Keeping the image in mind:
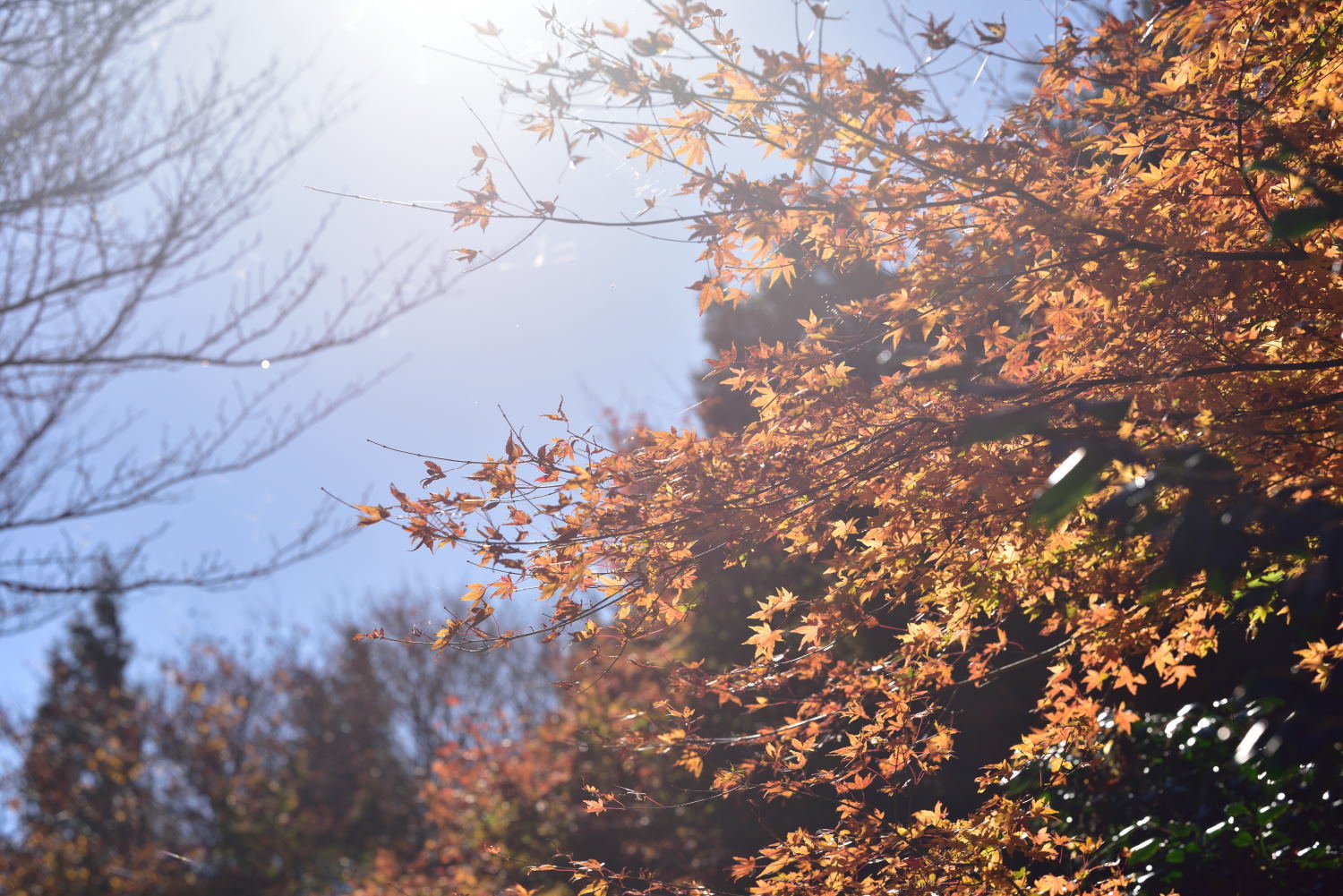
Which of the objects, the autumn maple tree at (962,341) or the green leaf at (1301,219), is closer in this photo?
the green leaf at (1301,219)

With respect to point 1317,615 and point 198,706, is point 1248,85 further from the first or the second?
point 198,706

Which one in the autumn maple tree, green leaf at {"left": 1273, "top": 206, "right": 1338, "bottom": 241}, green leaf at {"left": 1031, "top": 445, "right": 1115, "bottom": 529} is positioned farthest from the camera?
the autumn maple tree

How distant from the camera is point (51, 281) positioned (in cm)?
602

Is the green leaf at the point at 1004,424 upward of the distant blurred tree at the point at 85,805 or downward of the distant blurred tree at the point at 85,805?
downward

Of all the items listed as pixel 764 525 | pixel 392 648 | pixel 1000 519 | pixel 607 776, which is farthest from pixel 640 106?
pixel 392 648

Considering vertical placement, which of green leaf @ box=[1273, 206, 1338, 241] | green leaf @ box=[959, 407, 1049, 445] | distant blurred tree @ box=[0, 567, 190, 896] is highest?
distant blurred tree @ box=[0, 567, 190, 896]

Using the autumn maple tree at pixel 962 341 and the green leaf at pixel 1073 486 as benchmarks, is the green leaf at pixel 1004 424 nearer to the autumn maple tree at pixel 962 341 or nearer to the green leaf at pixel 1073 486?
the green leaf at pixel 1073 486

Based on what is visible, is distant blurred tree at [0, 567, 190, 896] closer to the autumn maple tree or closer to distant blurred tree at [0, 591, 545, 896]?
distant blurred tree at [0, 591, 545, 896]

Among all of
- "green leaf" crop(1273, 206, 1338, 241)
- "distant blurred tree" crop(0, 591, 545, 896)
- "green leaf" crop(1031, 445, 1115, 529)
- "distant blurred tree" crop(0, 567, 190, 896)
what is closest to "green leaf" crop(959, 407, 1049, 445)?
"green leaf" crop(1031, 445, 1115, 529)

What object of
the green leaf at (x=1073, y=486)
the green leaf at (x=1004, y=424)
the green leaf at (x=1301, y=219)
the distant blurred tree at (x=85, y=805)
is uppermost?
the distant blurred tree at (x=85, y=805)

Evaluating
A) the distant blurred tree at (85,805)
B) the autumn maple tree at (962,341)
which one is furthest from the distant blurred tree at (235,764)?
the autumn maple tree at (962,341)

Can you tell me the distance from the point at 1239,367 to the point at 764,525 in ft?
4.74

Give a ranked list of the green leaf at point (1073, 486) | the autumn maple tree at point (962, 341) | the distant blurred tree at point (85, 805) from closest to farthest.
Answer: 1. the green leaf at point (1073, 486)
2. the autumn maple tree at point (962, 341)
3. the distant blurred tree at point (85, 805)

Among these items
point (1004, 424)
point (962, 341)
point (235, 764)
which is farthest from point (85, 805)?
point (1004, 424)
